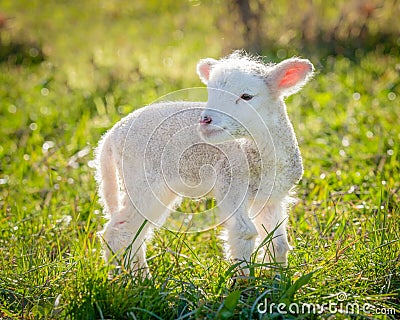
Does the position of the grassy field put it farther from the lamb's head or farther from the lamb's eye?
the lamb's eye

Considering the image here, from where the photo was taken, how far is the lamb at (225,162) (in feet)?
12.0

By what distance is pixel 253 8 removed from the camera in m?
8.97

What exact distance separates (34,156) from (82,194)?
0.99 metres

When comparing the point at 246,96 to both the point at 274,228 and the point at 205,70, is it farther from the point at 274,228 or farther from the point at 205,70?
the point at 274,228

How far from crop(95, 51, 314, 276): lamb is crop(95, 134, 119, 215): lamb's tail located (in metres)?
0.14

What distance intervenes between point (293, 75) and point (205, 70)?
561 millimetres

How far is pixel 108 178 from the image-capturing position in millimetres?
4184

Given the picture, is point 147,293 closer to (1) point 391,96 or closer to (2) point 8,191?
(2) point 8,191

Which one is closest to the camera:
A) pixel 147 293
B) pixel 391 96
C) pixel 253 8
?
pixel 147 293

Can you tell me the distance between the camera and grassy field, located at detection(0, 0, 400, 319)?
3.50 meters

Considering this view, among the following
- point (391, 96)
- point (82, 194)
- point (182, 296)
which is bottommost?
point (391, 96)

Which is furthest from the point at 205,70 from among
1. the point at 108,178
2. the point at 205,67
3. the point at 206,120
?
the point at 108,178

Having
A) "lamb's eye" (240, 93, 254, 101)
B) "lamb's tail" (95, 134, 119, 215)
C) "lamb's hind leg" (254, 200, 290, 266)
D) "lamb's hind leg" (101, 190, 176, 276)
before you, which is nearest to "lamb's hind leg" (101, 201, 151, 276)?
"lamb's hind leg" (101, 190, 176, 276)

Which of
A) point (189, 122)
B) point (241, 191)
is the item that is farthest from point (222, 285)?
point (189, 122)
